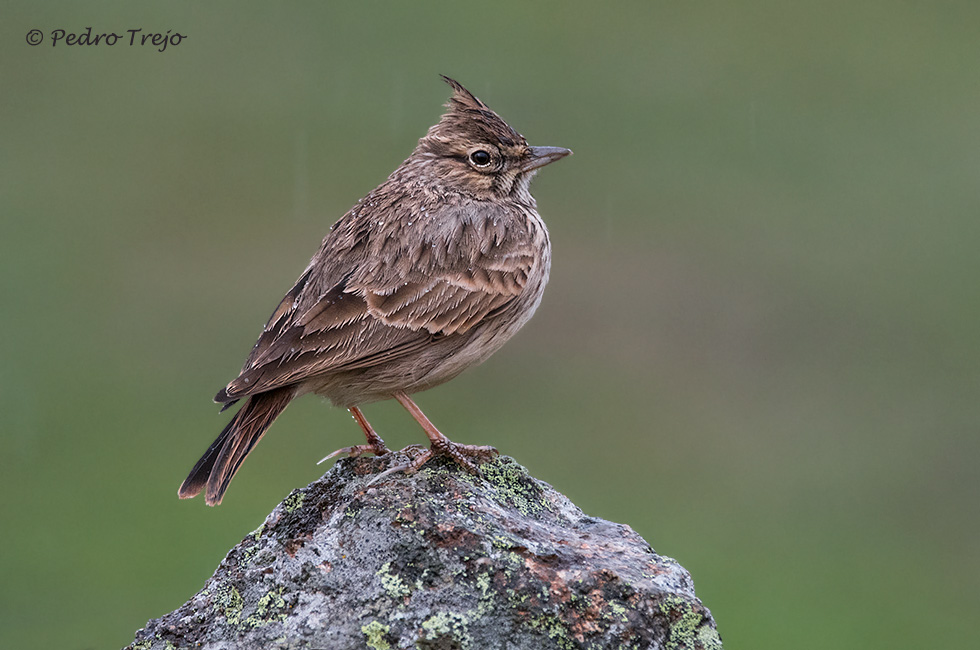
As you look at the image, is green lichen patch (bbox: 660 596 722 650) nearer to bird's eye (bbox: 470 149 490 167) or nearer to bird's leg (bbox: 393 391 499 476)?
bird's leg (bbox: 393 391 499 476)

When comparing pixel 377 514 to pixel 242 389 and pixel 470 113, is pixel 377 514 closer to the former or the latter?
pixel 242 389

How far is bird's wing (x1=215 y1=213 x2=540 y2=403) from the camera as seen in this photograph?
5125 mm

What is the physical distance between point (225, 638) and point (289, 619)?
0.23 metres

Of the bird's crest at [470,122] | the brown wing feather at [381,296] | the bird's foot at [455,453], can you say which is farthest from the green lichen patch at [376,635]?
the bird's crest at [470,122]

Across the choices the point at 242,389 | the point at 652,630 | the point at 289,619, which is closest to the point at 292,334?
the point at 242,389

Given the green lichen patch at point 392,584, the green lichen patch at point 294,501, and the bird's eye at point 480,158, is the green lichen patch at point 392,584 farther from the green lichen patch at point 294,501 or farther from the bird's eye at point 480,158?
the bird's eye at point 480,158

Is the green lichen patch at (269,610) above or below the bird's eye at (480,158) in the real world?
below

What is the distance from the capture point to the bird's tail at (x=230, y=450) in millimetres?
4895

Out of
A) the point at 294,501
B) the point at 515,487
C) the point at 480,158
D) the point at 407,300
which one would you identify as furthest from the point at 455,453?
the point at 480,158

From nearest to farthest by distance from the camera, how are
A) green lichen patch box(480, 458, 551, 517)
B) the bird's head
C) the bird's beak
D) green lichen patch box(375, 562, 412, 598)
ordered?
green lichen patch box(375, 562, 412, 598) → green lichen patch box(480, 458, 551, 517) → the bird's head → the bird's beak

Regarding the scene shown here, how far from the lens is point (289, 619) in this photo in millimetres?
4184

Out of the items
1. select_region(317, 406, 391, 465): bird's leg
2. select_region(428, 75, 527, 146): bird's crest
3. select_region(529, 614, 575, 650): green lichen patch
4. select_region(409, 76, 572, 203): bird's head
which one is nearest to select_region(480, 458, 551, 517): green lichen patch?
select_region(317, 406, 391, 465): bird's leg

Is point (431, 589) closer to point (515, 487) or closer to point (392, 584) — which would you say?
point (392, 584)

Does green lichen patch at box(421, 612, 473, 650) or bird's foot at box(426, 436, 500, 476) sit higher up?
bird's foot at box(426, 436, 500, 476)
